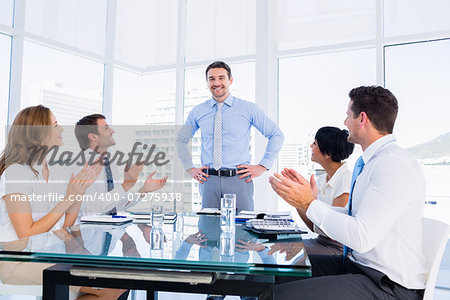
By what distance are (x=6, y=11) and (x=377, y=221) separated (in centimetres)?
427

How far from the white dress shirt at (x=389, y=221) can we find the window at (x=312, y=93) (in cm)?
287

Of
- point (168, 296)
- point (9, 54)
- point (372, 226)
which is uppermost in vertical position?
point (9, 54)

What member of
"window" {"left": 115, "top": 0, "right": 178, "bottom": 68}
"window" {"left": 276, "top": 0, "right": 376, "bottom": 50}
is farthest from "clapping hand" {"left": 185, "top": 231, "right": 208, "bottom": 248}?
"window" {"left": 115, "top": 0, "right": 178, "bottom": 68}

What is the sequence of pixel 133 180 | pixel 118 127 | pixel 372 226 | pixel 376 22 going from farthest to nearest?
pixel 118 127, pixel 376 22, pixel 133 180, pixel 372 226

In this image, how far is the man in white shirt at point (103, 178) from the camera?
8.61 feet

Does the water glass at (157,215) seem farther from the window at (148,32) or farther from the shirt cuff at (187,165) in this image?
the window at (148,32)

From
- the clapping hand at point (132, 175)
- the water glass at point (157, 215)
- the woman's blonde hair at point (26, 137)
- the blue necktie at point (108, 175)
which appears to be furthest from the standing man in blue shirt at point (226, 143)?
the water glass at point (157, 215)

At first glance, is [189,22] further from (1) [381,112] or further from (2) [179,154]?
(1) [381,112]

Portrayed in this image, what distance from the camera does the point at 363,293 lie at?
1.42 metres

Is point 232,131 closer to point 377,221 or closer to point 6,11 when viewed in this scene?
point 377,221

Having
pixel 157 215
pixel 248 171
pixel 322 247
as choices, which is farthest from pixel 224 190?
pixel 157 215

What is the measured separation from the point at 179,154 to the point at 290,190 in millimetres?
2349

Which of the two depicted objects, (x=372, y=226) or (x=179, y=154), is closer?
(x=372, y=226)

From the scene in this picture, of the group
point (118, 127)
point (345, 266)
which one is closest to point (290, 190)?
point (345, 266)
